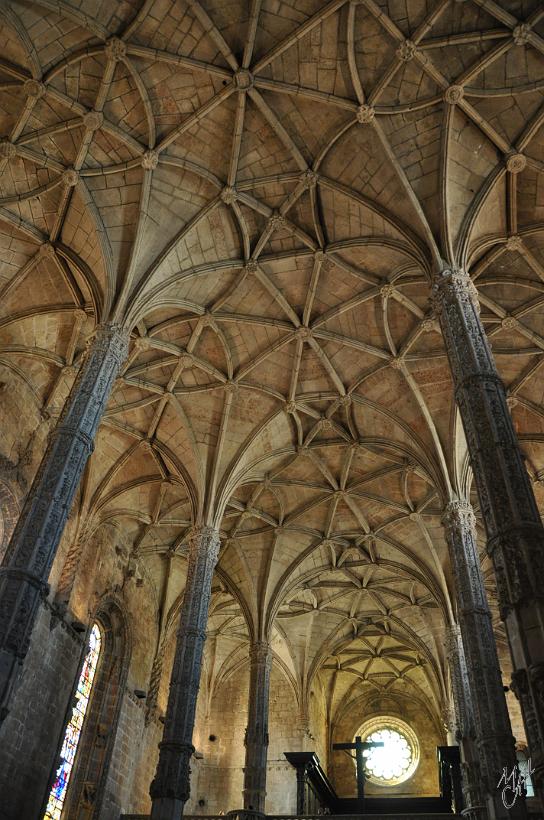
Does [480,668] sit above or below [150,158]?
below

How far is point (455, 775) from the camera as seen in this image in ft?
71.5

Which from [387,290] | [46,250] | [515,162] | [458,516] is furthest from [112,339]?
[458,516]

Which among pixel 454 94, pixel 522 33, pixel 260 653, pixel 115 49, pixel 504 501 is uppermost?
pixel 115 49

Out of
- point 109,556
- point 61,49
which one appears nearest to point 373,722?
point 109,556

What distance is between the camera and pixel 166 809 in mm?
14547

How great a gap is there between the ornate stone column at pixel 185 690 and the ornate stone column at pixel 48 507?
6.82m

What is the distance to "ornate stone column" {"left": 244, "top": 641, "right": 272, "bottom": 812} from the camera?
66.8ft

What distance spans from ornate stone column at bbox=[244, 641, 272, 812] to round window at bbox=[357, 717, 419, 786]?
10.8 m

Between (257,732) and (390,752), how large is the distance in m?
14.6

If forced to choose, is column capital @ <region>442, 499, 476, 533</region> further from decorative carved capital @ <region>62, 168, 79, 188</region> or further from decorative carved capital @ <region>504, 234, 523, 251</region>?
decorative carved capital @ <region>62, 168, 79, 188</region>

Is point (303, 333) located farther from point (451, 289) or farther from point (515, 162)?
point (515, 162)

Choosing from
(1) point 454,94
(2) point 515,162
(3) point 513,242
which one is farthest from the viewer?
(3) point 513,242

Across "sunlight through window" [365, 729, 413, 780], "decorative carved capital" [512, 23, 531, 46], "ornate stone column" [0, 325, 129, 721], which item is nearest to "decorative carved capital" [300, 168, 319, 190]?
"decorative carved capital" [512, 23, 531, 46]

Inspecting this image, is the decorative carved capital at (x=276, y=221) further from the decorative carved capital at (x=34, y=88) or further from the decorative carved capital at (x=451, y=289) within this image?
the decorative carved capital at (x=34, y=88)
